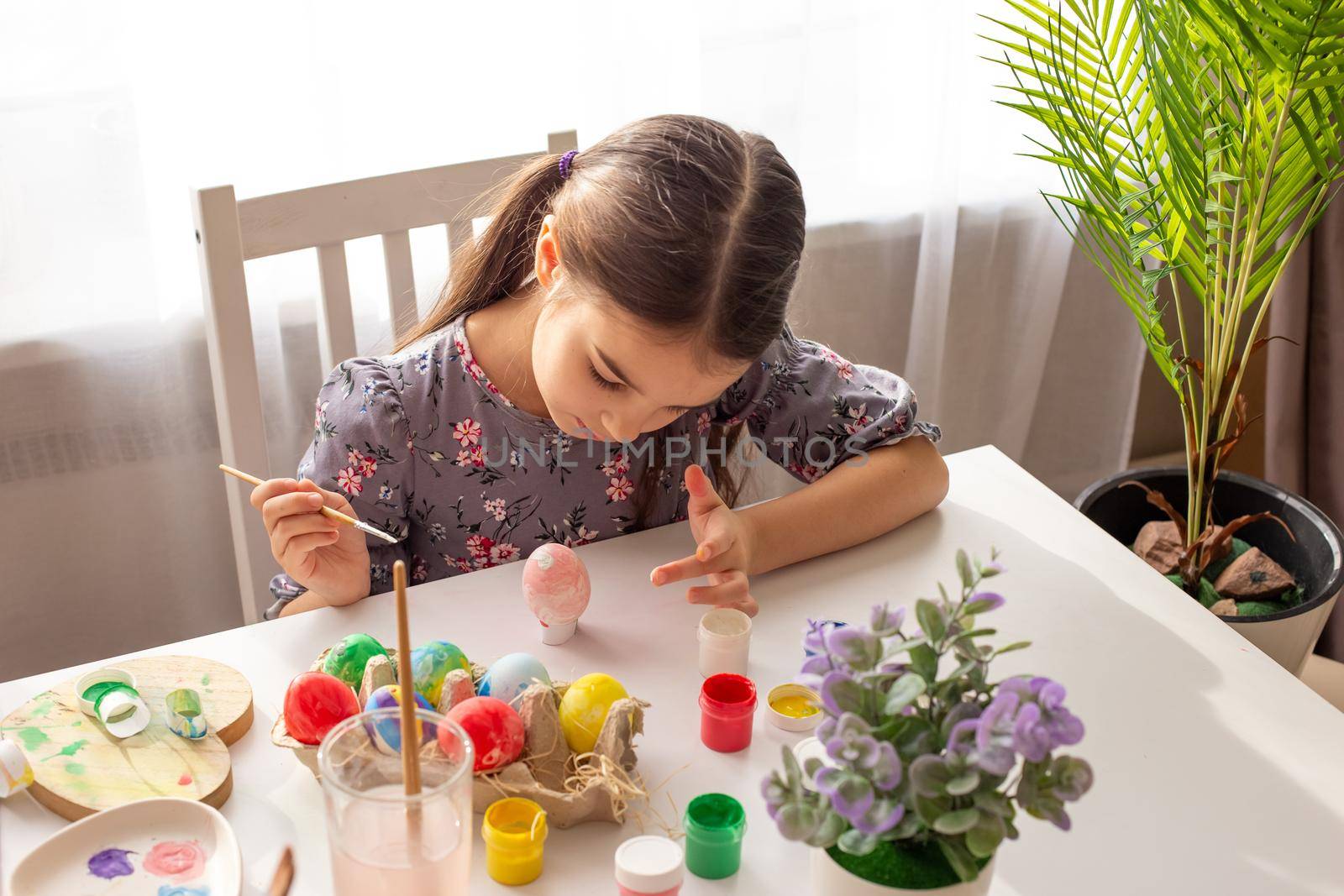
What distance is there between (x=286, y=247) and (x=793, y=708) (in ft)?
2.35

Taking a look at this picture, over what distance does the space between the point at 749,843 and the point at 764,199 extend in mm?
502

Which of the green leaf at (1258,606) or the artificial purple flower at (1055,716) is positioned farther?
the green leaf at (1258,606)

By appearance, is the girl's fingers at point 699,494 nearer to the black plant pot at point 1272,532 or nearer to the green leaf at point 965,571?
the green leaf at point 965,571

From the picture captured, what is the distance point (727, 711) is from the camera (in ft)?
2.74

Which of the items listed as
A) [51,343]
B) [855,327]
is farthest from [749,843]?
[855,327]

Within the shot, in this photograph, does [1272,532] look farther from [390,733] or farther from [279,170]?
[279,170]

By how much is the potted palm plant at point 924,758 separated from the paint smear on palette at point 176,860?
364mm

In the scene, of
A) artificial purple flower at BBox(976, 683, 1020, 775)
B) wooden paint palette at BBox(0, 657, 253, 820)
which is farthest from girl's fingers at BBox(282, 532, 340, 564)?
artificial purple flower at BBox(976, 683, 1020, 775)

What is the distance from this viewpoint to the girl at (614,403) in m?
0.96

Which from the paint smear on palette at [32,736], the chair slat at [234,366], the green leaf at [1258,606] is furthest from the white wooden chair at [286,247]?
the green leaf at [1258,606]

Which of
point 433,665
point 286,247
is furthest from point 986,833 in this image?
point 286,247

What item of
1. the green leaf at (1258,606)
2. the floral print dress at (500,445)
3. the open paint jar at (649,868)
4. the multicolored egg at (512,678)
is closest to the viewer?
the open paint jar at (649,868)

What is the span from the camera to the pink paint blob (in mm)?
727

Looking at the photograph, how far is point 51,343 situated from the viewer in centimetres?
152
